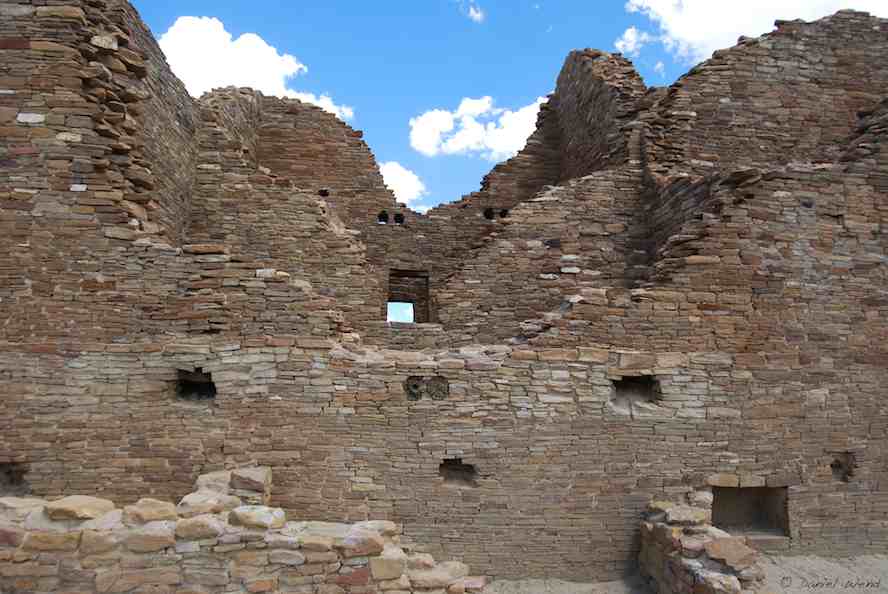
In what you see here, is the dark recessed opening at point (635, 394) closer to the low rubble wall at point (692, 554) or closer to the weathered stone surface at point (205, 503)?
the low rubble wall at point (692, 554)

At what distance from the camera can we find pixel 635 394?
7938 millimetres

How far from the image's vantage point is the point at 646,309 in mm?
7875

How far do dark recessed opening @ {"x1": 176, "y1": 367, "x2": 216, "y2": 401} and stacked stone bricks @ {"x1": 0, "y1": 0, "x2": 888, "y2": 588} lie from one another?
0.07 meters

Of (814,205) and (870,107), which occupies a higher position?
(870,107)

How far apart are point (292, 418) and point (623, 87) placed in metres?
8.76

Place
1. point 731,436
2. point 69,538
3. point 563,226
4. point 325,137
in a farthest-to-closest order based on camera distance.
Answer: point 325,137 < point 563,226 < point 731,436 < point 69,538

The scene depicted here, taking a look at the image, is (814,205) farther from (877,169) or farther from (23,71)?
(23,71)

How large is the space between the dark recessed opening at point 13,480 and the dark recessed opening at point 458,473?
473cm

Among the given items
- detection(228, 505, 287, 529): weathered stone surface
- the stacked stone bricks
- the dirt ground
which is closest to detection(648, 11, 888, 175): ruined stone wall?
the stacked stone bricks

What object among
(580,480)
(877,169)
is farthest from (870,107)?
(580,480)

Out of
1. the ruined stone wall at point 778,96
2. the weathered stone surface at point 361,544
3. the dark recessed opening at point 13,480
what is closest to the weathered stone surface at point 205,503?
the weathered stone surface at point 361,544

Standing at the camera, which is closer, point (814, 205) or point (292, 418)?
point (292, 418)

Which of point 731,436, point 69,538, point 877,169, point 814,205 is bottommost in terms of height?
point 69,538

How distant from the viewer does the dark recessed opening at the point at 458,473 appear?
746 cm
